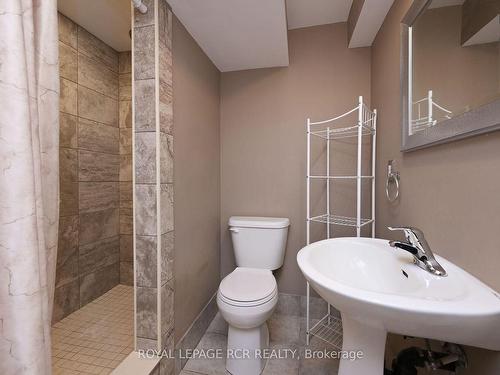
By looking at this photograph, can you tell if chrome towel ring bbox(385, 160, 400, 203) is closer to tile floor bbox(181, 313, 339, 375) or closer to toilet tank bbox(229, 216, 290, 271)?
toilet tank bbox(229, 216, 290, 271)

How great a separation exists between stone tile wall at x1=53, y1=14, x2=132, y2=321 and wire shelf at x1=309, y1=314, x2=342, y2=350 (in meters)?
1.79

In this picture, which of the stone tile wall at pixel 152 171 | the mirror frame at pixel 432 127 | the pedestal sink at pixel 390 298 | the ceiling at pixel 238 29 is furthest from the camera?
the ceiling at pixel 238 29

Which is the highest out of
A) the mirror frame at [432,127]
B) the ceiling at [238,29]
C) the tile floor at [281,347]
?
the ceiling at [238,29]

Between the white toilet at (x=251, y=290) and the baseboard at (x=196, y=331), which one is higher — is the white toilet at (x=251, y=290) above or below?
above

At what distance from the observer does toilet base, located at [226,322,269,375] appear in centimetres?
139

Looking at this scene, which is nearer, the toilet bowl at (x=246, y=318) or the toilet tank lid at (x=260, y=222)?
the toilet bowl at (x=246, y=318)

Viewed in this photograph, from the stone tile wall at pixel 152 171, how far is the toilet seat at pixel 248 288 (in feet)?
1.16

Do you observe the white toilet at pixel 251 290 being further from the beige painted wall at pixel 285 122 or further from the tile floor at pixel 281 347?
the beige painted wall at pixel 285 122

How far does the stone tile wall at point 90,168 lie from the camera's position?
1.81 metres

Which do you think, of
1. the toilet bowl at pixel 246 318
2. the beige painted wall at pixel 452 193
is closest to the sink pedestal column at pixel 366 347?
the beige painted wall at pixel 452 193

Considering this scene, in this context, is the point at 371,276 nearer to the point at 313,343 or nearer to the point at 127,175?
the point at 313,343

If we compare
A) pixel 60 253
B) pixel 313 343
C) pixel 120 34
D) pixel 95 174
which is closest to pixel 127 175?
pixel 95 174

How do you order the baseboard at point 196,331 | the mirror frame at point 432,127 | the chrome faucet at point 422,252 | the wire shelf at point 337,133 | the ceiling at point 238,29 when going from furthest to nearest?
the wire shelf at point 337,133 < the baseboard at point 196,331 < the ceiling at point 238,29 < the chrome faucet at point 422,252 < the mirror frame at point 432,127

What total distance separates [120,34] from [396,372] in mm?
2850
